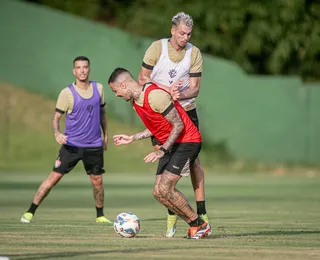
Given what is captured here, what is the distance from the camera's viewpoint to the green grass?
1025 centimetres

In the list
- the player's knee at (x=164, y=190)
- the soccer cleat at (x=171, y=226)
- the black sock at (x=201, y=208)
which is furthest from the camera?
the black sock at (x=201, y=208)

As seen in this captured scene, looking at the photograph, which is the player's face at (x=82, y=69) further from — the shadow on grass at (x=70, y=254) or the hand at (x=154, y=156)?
the shadow on grass at (x=70, y=254)

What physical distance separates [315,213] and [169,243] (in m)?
6.44

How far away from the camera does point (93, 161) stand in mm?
15492

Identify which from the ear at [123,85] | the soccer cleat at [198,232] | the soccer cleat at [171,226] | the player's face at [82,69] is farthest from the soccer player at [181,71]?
the player's face at [82,69]

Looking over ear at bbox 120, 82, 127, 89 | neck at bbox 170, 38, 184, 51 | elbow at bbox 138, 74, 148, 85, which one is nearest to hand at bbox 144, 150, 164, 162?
ear at bbox 120, 82, 127, 89

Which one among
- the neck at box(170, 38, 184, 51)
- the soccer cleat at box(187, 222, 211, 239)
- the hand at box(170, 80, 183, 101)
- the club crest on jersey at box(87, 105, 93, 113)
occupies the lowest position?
the soccer cleat at box(187, 222, 211, 239)

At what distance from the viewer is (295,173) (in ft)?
109

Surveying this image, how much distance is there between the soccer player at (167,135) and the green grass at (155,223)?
39 centimetres

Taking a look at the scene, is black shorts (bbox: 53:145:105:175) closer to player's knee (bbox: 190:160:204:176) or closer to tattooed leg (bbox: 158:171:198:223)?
player's knee (bbox: 190:160:204:176)

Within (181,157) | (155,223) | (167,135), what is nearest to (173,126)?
(167,135)

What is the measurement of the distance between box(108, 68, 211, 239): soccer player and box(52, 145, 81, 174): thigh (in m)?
3.53

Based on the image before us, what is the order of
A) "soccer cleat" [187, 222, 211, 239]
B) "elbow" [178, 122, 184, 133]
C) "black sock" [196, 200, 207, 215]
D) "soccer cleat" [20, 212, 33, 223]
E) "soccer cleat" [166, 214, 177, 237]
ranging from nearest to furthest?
1. "elbow" [178, 122, 184, 133]
2. "soccer cleat" [187, 222, 211, 239]
3. "soccer cleat" [166, 214, 177, 237]
4. "black sock" [196, 200, 207, 215]
5. "soccer cleat" [20, 212, 33, 223]

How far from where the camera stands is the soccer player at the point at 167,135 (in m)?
11.5
